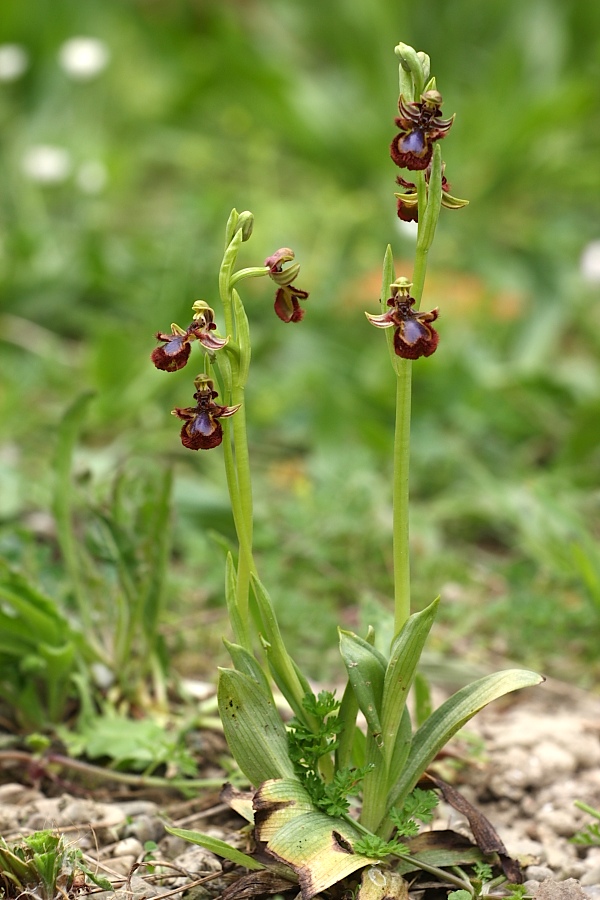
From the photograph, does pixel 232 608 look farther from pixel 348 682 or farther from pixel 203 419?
pixel 203 419

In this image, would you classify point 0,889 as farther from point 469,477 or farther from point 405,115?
point 469,477

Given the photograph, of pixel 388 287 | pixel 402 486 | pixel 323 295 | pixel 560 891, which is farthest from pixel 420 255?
pixel 323 295

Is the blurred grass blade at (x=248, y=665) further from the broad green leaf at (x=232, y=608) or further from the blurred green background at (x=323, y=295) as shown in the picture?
the blurred green background at (x=323, y=295)

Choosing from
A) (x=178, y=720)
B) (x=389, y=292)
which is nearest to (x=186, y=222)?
(x=178, y=720)

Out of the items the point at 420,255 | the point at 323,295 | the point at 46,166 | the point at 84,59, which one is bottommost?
the point at 420,255

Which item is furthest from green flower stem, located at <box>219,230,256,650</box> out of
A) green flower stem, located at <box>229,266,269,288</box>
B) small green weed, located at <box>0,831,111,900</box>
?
small green weed, located at <box>0,831,111,900</box>

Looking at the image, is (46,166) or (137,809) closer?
(137,809)

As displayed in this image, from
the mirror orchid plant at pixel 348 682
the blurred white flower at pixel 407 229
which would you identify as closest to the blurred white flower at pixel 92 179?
the blurred white flower at pixel 407 229

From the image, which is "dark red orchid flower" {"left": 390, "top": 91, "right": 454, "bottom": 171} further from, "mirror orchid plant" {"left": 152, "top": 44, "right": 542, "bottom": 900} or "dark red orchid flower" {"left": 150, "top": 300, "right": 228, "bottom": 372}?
"dark red orchid flower" {"left": 150, "top": 300, "right": 228, "bottom": 372}
